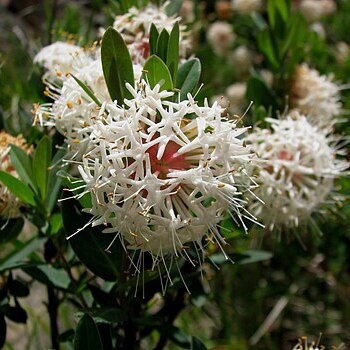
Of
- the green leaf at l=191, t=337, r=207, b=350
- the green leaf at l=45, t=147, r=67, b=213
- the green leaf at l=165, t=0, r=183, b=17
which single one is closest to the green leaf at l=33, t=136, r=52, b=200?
the green leaf at l=45, t=147, r=67, b=213

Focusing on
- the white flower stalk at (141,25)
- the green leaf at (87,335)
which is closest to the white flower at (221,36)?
the white flower stalk at (141,25)

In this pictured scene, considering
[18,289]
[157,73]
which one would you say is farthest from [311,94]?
[18,289]

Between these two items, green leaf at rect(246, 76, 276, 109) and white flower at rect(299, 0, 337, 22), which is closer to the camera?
green leaf at rect(246, 76, 276, 109)

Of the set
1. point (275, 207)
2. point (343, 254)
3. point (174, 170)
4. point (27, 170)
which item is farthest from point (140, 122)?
point (343, 254)

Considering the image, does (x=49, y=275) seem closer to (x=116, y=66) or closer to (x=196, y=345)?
(x=196, y=345)

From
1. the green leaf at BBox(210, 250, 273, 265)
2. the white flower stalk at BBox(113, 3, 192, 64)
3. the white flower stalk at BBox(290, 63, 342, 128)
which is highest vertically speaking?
the white flower stalk at BBox(113, 3, 192, 64)

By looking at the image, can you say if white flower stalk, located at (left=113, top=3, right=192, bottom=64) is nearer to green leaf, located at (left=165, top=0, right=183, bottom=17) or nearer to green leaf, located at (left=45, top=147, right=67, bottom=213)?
green leaf, located at (left=165, top=0, right=183, bottom=17)
